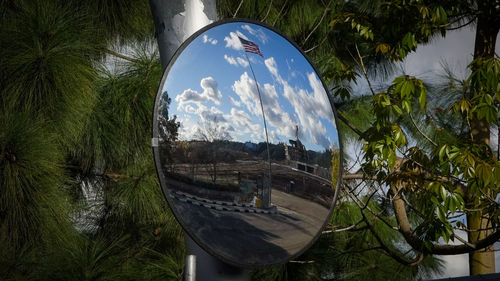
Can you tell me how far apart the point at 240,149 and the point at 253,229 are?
0.10 m

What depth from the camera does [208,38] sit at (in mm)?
778

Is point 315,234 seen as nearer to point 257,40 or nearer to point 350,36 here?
point 257,40

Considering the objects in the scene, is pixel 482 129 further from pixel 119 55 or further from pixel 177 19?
pixel 177 19

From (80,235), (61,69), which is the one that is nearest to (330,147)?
(61,69)

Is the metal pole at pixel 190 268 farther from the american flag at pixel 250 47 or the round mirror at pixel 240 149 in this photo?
the american flag at pixel 250 47

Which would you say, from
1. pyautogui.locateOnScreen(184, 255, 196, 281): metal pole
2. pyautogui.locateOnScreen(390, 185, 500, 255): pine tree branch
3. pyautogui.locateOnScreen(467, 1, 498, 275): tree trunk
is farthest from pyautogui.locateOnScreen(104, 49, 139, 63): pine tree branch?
pyautogui.locateOnScreen(184, 255, 196, 281): metal pole

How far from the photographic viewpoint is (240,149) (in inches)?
29.6

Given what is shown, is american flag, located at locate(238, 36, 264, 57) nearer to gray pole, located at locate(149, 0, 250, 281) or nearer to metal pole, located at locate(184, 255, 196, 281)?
gray pole, located at locate(149, 0, 250, 281)

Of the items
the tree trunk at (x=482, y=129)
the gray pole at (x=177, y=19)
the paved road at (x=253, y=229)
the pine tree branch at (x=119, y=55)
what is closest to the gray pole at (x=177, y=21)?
the gray pole at (x=177, y=19)

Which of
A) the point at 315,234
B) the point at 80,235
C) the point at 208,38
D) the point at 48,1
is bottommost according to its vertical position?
the point at 80,235

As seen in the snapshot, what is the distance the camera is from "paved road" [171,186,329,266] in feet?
2.35

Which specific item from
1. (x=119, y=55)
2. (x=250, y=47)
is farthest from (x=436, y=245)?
(x=250, y=47)

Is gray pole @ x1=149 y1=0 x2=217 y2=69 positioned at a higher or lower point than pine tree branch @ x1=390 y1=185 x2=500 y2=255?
higher

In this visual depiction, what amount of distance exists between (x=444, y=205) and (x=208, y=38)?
50.6 inches
